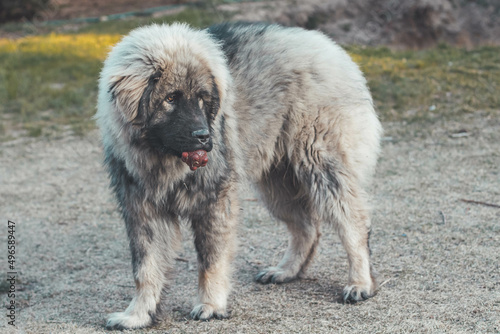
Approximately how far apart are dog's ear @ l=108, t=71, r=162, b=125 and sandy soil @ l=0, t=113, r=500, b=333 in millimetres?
1310

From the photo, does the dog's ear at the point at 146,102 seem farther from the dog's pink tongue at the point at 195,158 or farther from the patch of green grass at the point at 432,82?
the patch of green grass at the point at 432,82

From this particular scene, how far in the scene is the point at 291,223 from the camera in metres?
4.73

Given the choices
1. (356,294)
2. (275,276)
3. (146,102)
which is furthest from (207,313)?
(146,102)

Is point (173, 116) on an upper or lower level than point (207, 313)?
upper

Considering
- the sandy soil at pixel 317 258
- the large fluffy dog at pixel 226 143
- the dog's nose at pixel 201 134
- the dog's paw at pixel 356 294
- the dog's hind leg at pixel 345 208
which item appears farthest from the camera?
the dog's hind leg at pixel 345 208

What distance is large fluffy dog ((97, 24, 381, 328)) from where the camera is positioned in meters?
3.59

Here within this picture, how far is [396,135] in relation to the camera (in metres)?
8.08

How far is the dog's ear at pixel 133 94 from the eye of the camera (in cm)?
354

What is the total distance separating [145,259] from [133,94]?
1037 millimetres

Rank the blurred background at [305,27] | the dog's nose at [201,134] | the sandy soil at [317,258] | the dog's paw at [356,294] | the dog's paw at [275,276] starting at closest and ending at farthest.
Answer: the dog's nose at [201,134] → the sandy soil at [317,258] → the dog's paw at [356,294] → the dog's paw at [275,276] → the blurred background at [305,27]

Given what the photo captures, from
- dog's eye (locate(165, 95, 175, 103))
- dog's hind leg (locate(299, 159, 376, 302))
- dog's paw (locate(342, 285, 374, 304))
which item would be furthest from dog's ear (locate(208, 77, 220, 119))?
dog's paw (locate(342, 285, 374, 304))

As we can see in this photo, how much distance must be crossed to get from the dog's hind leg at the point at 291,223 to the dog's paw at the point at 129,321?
1.05 meters

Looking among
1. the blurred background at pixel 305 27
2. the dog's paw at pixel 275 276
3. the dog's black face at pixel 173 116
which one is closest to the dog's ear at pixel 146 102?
the dog's black face at pixel 173 116

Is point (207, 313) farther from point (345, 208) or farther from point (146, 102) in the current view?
point (146, 102)
